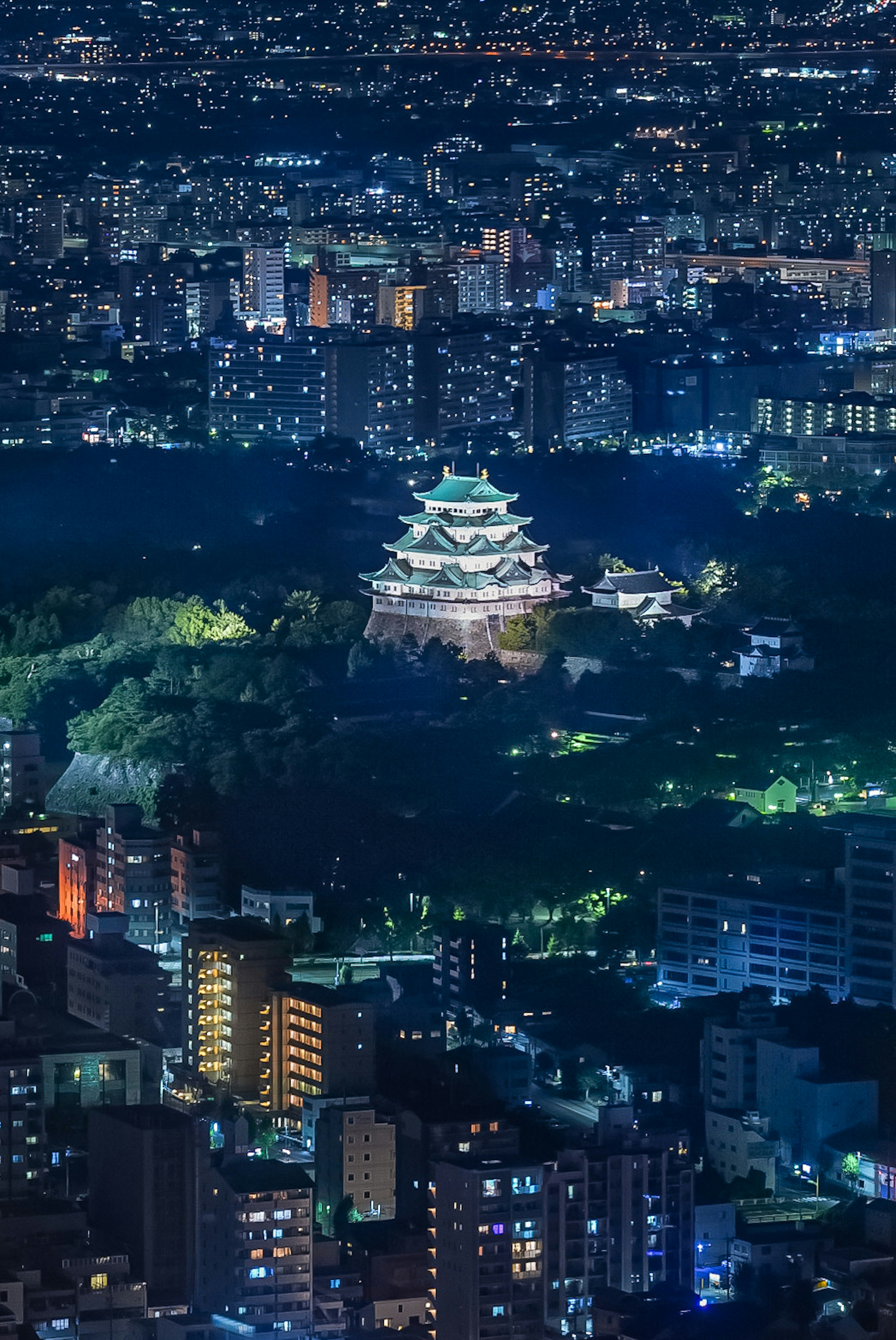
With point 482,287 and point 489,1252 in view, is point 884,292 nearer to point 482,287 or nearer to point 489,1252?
point 482,287

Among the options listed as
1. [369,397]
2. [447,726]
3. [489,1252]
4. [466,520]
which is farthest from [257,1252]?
[369,397]

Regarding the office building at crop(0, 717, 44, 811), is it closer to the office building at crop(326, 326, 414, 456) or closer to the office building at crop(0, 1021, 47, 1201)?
the office building at crop(0, 1021, 47, 1201)

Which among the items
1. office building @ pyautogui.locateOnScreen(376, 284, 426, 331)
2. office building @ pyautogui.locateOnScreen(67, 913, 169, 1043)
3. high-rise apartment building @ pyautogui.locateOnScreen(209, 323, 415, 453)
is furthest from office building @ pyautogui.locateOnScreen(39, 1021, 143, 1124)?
office building @ pyautogui.locateOnScreen(376, 284, 426, 331)

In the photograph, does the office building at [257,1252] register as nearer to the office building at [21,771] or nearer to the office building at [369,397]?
the office building at [21,771]

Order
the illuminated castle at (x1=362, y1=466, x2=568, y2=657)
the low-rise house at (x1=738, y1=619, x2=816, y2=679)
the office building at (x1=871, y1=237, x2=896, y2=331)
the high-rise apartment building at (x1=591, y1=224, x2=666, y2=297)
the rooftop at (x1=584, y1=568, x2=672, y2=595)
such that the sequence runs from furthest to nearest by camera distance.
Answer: the high-rise apartment building at (x1=591, y1=224, x2=666, y2=297) → the office building at (x1=871, y1=237, x2=896, y2=331) → the rooftop at (x1=584, y1=568, x2=672, y2=595) → the illuminated castle at (x1=362, y1=466, x2=568, y2=657) → the low-rise house at (x1=738, y1=619, x2=816, y2=679)

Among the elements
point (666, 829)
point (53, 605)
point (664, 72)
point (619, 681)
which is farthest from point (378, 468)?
point (664, 72)

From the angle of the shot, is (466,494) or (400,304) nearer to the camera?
(466,494)
